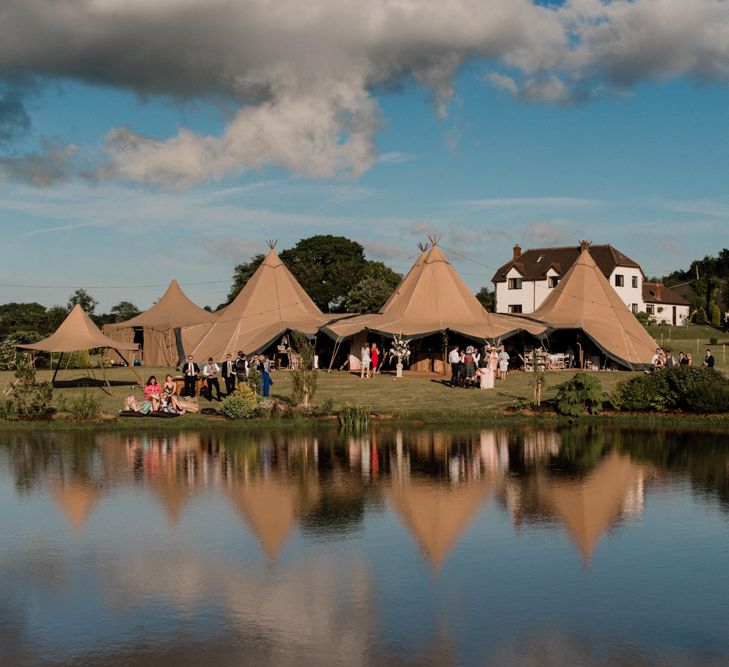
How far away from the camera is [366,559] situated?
11562 mm

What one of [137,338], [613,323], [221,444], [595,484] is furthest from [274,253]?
[595,484]

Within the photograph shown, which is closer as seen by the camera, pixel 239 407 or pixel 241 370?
pixel 239 407

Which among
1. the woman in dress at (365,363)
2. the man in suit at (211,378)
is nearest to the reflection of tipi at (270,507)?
the man in suit at (211,378)

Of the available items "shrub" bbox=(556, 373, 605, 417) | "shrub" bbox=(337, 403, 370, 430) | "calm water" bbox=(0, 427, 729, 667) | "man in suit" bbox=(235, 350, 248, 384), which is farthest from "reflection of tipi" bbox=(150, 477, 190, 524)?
"shrub" bbox=(556, 373, 605, 417)

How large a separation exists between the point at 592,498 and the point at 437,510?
9.27 ft

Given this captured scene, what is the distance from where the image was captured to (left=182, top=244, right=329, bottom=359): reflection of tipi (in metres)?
44.7

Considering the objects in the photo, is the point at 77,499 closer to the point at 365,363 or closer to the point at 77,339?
the point at 77,339

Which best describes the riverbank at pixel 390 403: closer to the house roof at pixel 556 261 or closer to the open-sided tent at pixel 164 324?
the open-sided tent at pixel 164 324

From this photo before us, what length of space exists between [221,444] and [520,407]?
1011 cm

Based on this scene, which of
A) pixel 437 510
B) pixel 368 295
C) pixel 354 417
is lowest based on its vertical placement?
pixel 437 510

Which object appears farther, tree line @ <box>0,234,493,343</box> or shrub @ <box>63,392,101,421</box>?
tree line @ <box>0,234,493,343</box>

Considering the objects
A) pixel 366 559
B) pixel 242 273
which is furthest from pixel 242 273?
pixel 366 559

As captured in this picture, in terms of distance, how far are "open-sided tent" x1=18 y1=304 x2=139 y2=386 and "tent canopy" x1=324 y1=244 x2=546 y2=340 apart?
33.7 feet

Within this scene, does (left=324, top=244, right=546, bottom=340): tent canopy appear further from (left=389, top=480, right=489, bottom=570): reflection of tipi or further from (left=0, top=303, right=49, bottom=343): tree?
(left=0, top=303, right=49, bottom=343): tree
